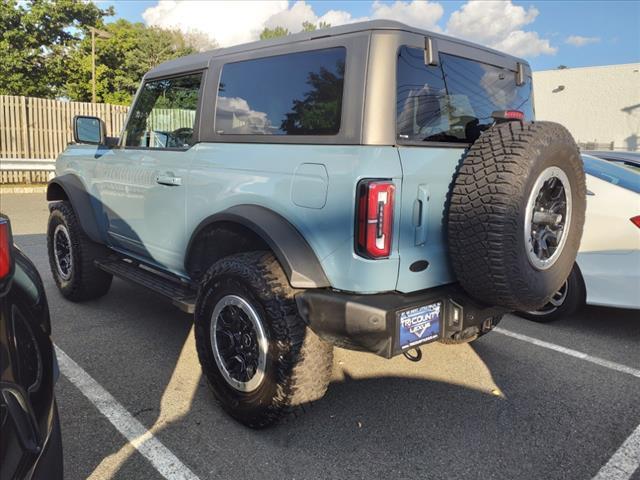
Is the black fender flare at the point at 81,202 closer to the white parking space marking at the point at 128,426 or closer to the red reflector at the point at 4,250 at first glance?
the white parking space marking at the point at 128,426

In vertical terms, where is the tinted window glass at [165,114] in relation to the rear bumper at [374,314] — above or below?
above

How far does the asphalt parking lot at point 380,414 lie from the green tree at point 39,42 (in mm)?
18978

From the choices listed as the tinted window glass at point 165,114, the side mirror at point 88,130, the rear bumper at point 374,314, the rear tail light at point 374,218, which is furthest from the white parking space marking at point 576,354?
the side mirror at point 88,130

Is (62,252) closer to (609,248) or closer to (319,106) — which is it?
(319,106)

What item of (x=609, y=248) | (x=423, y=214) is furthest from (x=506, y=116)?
(x=609, y=248)

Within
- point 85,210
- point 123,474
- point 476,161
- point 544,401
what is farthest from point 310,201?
point 85,210

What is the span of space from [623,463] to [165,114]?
11.8ft

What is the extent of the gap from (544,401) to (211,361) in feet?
6.86

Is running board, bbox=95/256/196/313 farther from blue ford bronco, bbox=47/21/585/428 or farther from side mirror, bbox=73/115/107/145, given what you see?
side mirror, bbox=73/115/107/145

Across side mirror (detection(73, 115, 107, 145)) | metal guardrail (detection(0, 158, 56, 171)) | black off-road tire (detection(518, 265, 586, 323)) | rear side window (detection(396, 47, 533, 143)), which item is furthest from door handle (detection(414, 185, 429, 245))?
metal guardrail (detection(0, 158, 56, 171))

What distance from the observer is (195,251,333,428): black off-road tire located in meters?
2.47

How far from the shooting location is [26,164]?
11805mm

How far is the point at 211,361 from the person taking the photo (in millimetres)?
2875

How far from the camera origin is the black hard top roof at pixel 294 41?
2.38 metres
